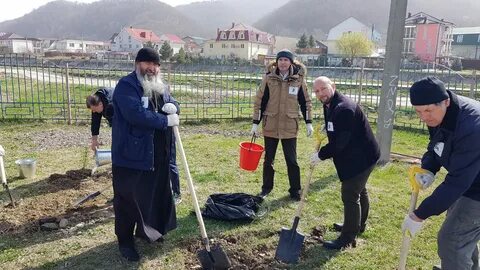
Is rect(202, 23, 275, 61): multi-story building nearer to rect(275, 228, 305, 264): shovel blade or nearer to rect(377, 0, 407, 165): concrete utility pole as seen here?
rect(377, 0, 407, 165): concrete utility pole

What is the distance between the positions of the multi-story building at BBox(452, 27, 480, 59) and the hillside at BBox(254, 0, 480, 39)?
74.2m

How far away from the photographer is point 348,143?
12.4 ft

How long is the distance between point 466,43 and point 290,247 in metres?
81.8

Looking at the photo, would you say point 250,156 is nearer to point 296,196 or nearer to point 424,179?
point 296,196

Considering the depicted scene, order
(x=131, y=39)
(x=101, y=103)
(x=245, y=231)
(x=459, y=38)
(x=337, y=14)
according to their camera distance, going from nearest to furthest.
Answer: (x=245, y=231)
(x=101, y=103)
(x=459, y=38)
(x=131, y=39)
(x=337, y=14)

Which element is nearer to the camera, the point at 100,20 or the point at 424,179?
the point at 424,179

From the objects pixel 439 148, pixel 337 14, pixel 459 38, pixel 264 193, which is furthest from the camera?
pixel 337 14

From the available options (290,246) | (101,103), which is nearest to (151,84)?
(101,103)

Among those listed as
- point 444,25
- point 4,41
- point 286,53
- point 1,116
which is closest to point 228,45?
point 444,25

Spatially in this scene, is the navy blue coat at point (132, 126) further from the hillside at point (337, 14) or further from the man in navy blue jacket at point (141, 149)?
the hillside at point (337, 14)

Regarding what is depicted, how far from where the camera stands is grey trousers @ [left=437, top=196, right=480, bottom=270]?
2736 mm

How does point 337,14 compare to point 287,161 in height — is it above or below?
above

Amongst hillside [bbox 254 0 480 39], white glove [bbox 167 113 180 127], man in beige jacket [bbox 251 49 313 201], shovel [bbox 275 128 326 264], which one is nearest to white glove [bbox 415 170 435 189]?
shovel [bbox 275 128 326 264]

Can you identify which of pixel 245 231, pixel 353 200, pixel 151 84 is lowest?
pixel 245 231
